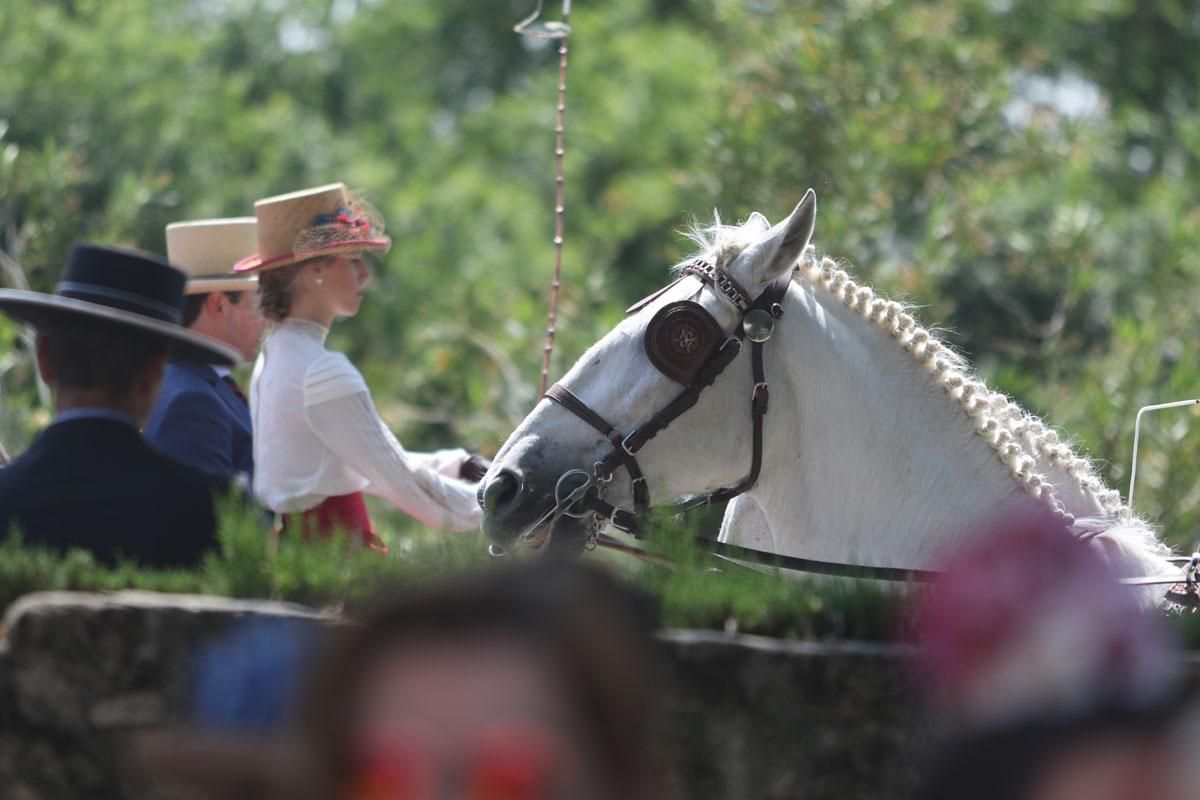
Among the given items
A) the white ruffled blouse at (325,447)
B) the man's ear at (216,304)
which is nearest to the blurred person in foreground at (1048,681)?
the white ruffled blouse at (325,447)

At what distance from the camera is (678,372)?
15.8ft

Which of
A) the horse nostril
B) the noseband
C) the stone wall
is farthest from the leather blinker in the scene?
the stone wall

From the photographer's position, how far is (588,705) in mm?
1388

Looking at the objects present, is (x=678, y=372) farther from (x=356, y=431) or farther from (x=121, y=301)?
(x=121, y=301)

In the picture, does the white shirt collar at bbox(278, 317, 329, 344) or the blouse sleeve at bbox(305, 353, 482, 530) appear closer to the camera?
the blouse sleeve at bbox(305, 353, 482, 530)

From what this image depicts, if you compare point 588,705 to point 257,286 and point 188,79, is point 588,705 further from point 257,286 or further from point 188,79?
point 188,79

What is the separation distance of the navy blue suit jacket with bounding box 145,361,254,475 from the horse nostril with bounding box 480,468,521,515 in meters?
0.67

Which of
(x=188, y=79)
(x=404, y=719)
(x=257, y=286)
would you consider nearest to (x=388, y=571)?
(x=404, y=719)

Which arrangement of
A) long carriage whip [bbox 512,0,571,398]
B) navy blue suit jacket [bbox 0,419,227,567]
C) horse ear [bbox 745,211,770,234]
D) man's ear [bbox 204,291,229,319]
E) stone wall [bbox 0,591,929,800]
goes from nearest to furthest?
1. stone wall [bbox 0,591,929,800]
2. navy blue suit jacket [bbox 0,419,227,567]
3. horse ear [bbox 745,211,770,234]
4. long carriage whip [bbox 512,0,571,398]
5. man's ear [bbox 204,291,229,319]

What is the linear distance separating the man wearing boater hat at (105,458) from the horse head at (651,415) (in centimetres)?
145

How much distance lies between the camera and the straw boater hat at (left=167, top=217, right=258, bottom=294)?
19.0 feet

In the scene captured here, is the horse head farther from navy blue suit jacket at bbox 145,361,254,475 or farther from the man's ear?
the man's ear

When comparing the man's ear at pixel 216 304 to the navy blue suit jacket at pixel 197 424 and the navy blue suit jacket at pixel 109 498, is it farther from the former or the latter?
the navy blue suit jacket at pixel 109 498

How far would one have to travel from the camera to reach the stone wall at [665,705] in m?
2.61
